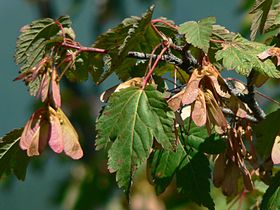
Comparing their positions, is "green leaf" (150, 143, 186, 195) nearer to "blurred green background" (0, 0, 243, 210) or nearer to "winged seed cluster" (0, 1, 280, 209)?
"winged seed cluster" (0, 1, 280, 209)

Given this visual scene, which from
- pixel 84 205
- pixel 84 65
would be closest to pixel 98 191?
pixel 84 205

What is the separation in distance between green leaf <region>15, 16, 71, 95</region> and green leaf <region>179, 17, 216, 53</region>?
0.19 m

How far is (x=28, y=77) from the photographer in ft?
3.41

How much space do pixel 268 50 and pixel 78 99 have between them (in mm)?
3736

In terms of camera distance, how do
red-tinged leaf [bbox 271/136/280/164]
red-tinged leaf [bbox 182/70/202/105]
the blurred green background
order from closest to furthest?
1. red-tinged leaf [bbox 182/70/202/105]
2. red-tinged leaf [bbox 271/136/280/164]
3. the blurred green background

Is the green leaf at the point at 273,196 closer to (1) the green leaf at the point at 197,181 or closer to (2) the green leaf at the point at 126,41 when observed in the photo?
(1) the green leaf at the point at 197,181

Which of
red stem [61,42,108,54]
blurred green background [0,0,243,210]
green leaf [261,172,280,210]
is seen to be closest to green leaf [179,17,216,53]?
red stem [61,42,108,54]

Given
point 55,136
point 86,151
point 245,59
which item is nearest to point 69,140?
point 55,136

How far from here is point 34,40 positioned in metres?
1.20

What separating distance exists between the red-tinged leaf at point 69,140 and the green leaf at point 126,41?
0.34 ft

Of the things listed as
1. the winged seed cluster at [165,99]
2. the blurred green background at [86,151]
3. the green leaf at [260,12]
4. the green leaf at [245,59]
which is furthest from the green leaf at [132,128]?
the blurred green background at [86,151]

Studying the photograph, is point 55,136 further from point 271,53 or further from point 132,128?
point 271,53

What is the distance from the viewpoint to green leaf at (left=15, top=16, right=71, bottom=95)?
1180 mm

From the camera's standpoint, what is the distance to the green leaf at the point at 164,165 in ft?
3.82
